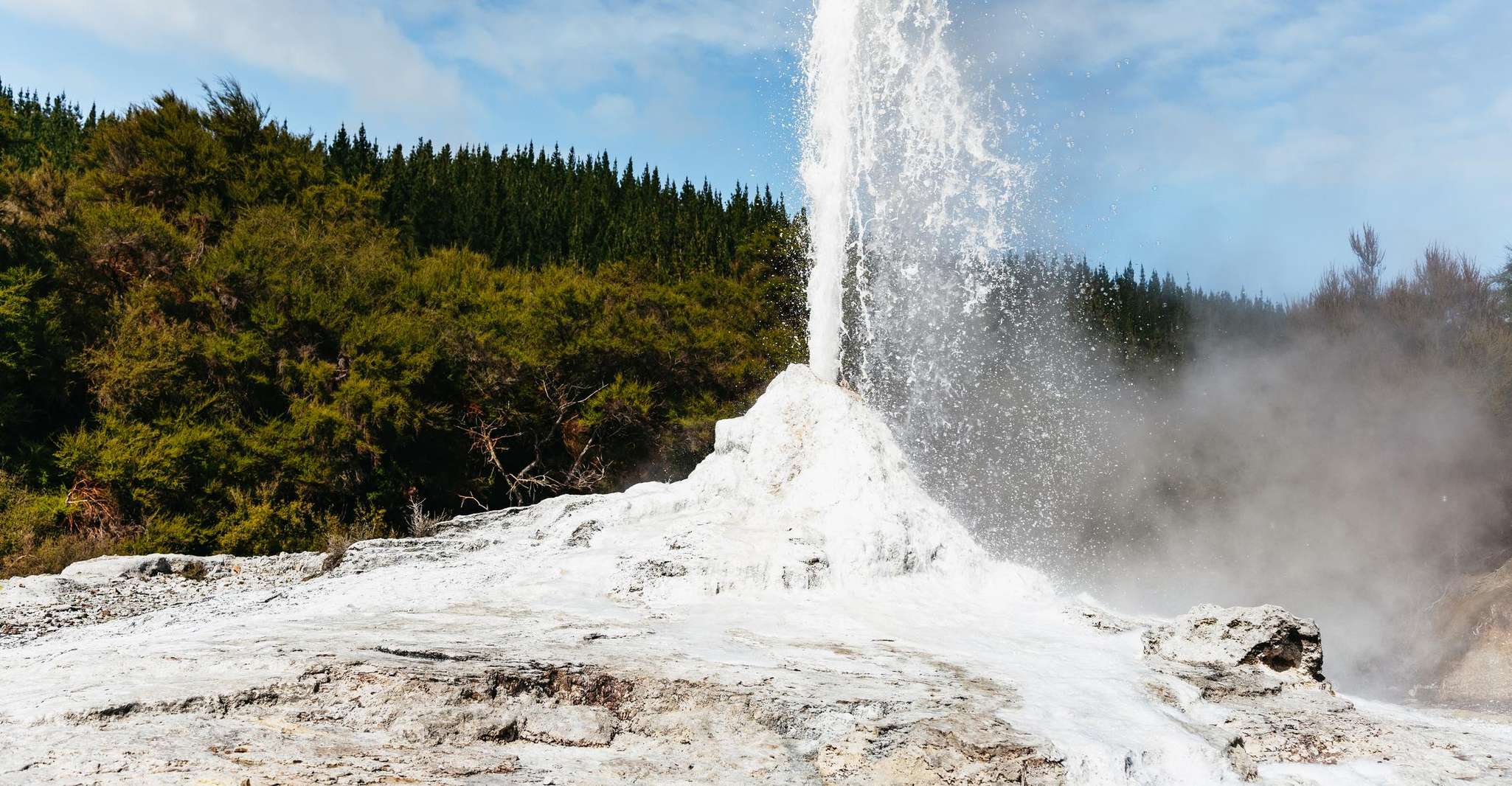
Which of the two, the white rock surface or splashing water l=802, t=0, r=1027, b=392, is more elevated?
splashing water l=802, t=0, r=1027, b=392

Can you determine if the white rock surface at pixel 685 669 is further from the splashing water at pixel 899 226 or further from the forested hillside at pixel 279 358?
the forested hillside at pixel 279 358

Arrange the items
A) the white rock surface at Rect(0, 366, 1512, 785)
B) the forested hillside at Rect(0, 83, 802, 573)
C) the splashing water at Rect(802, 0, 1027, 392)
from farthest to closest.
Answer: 1. the forested hillside at Rect(0, 83, 802, 573)
2. the splashing water at Rect(802, 0, 1027, 392)
3. the white rock surface at Rect(0, 366, 1512, 785)

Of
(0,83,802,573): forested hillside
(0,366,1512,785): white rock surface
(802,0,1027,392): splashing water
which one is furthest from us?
(0,83,802,573): forested hillside

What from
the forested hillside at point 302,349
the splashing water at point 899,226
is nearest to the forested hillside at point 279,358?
the forested hillside at point 302,349

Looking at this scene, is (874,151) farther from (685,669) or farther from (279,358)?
(279,358)

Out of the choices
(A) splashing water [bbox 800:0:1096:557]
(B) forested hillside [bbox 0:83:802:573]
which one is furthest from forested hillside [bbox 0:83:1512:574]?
(A) splashing water [bbox 800:0:1096:557]

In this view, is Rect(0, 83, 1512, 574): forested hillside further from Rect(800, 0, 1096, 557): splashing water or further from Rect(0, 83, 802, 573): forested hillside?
Rect(800, 0, 1096, 557): splashing water

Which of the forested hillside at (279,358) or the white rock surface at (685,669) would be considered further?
the forested hillside at (279,358)

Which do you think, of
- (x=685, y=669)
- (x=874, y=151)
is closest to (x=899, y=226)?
(x=874, y=151)

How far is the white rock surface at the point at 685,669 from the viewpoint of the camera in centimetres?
339

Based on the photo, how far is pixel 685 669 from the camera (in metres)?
4.33

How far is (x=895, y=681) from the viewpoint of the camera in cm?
450

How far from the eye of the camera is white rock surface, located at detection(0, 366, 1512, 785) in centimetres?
339

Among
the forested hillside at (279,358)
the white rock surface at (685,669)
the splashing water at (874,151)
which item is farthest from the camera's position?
the forested hillside at (279,358)
